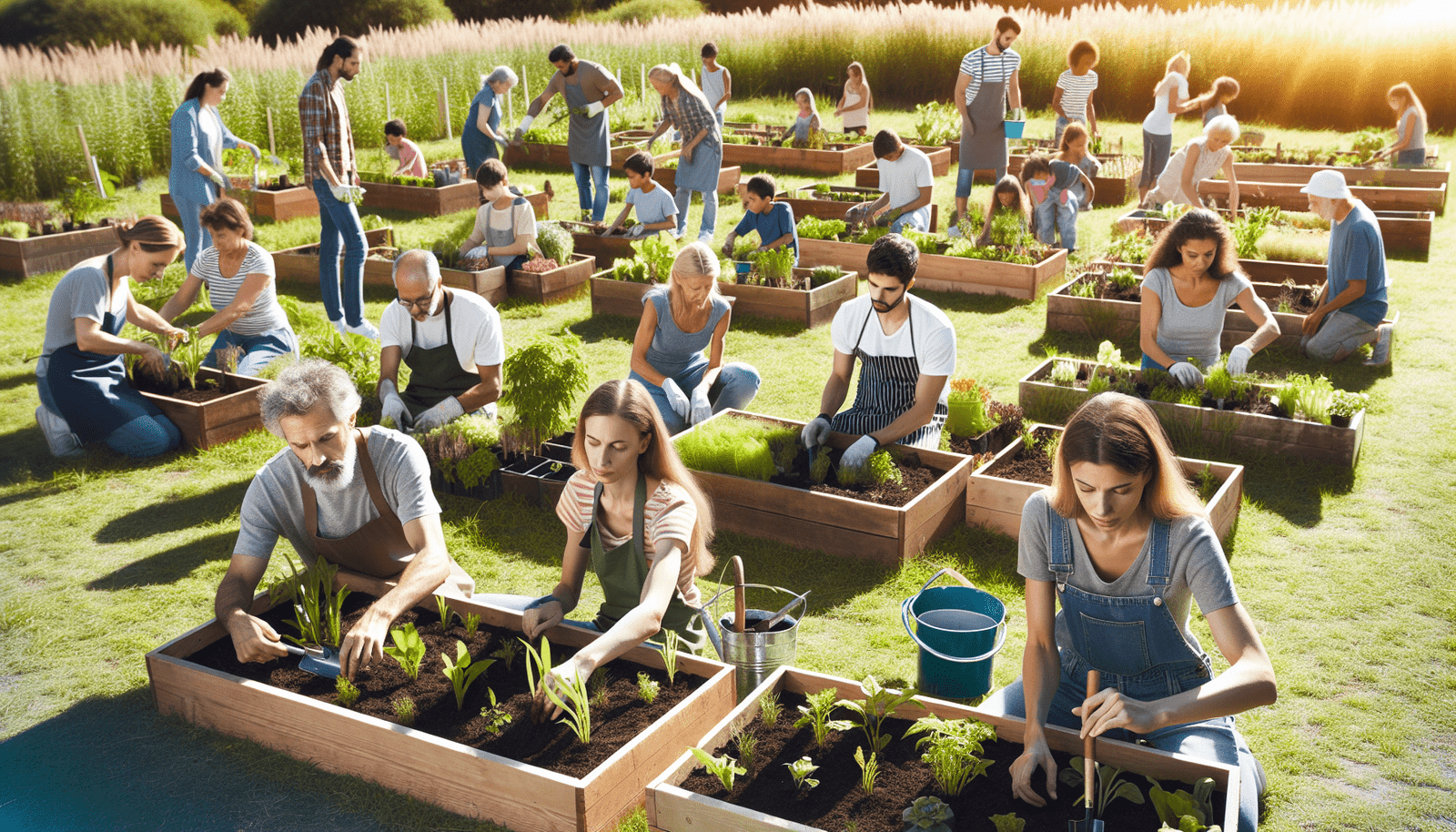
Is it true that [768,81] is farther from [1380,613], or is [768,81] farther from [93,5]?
[1380,613]

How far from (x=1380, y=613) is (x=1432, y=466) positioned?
2.00 metres

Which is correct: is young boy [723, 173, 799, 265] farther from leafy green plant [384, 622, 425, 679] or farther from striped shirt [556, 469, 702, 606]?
leafy green plant [384, 622, 425, 679]

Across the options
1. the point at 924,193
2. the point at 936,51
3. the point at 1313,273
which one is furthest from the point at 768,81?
the point at 1313,273

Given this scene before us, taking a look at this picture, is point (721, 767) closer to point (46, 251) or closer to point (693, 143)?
point (693, 143)

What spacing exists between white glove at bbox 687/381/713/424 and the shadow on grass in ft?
8.42

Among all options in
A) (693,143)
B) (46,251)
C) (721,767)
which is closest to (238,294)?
(693,143)

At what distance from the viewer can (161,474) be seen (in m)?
6.42

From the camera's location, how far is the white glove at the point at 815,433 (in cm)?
561

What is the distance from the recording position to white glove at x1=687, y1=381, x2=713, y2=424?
20.8 ft

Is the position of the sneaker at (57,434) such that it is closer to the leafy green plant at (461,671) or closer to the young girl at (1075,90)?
the leafy green plant at (461,671)

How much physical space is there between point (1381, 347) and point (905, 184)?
424 cm

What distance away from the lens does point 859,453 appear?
5406 mm

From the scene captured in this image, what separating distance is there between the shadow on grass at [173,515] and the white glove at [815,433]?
3.07m

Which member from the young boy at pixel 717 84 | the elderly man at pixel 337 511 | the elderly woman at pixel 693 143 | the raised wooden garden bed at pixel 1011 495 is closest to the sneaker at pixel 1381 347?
the raised wooden garden bed at pixel 1011 495
